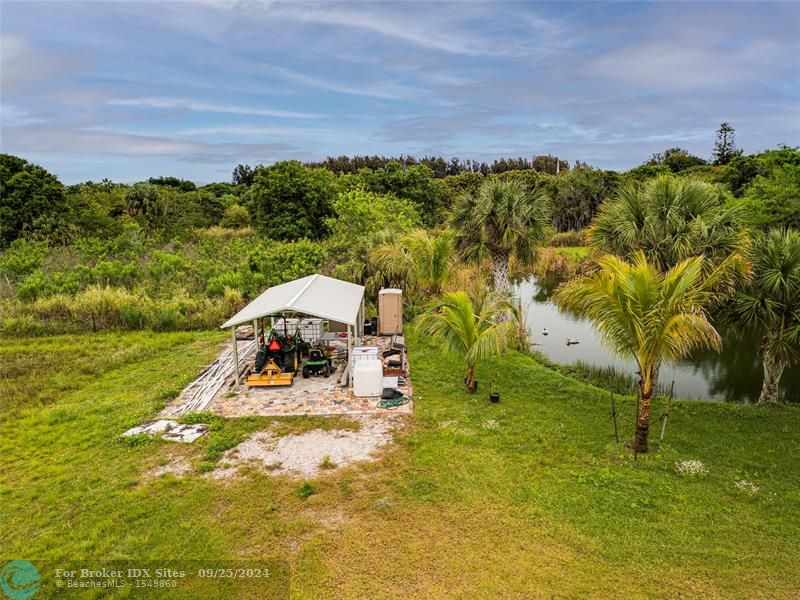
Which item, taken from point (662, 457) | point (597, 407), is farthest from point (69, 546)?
point (597, 407)

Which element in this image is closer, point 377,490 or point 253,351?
point 377,490

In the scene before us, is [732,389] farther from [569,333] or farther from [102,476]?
[102,476]

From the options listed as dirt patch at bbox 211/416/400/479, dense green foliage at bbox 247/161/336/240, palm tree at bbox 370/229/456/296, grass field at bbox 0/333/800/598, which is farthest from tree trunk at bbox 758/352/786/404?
dense green foliage at bbox 247/161/336/240

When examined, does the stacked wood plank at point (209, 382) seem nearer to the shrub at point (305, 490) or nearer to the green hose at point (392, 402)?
the green hose at point (392, 402)

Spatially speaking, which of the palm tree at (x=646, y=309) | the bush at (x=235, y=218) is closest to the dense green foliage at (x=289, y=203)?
the bush at (x=235, y=218)

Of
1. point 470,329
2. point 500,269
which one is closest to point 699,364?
point 500,269

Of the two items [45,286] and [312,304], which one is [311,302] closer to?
[312,304]

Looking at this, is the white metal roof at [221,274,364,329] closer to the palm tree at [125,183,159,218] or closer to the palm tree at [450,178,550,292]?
the palm tree at [450,178,550,292]
